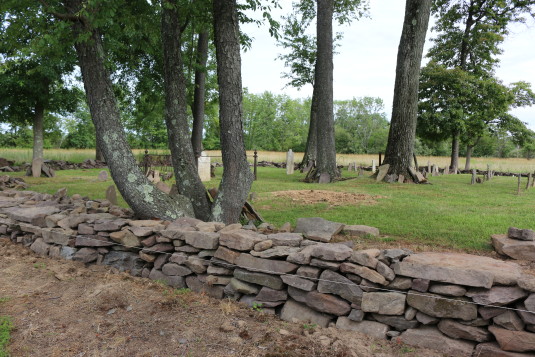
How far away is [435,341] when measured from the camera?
3127 millimetres

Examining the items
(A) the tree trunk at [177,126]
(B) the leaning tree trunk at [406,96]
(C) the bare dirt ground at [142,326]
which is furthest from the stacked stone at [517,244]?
(B) the leaning tree trunk at [406,96]

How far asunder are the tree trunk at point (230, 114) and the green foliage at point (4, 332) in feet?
9.41

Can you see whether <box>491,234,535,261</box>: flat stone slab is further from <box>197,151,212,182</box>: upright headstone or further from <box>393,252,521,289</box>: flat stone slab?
<box>197,151,212,182</box>: upright headstone

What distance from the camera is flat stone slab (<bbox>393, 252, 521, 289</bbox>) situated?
299cm

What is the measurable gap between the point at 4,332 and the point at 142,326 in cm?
125

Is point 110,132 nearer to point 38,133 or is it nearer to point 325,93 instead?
point 325,93

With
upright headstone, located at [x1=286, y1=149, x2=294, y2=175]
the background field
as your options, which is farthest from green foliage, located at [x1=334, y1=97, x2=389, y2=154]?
the background field

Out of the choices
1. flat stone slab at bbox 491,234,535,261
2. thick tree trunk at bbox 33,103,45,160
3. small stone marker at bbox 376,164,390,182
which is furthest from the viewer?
thick tree trunk at bbox 33,103,45,160

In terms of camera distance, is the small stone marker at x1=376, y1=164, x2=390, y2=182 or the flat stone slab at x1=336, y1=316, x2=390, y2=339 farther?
the small stone marker at x1=376, y1=164, x2=390, y2=182

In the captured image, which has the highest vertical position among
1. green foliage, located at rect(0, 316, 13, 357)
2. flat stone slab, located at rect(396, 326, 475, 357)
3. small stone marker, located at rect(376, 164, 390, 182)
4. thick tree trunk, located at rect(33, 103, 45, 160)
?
thick tree trunk, located at rect(33, 103, 45, 160)

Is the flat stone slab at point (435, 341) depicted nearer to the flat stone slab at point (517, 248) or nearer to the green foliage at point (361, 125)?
the flat stone slab at point (517, 248)

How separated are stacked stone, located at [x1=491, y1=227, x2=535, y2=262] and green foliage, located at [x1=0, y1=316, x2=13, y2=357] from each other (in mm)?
5121

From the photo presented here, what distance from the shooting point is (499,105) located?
2289cm

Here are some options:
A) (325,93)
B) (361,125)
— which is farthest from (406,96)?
(361,125)
